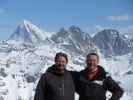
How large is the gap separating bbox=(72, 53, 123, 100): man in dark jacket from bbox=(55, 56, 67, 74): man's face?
19.4 inches

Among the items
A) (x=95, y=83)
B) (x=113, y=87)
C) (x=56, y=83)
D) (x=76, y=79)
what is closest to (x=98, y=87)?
(x=95, y=83)

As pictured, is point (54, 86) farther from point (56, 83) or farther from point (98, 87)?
point (98, 87)

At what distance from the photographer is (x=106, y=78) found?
885 cm

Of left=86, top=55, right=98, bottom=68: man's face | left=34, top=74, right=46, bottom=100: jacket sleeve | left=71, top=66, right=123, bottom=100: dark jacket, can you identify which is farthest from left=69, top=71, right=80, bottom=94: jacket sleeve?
left=34, top=74, right=46, bottom=100: jacket sleeve

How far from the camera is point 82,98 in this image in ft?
29.1

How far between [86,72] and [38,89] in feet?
3.29

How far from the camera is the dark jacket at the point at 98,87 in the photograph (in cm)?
879

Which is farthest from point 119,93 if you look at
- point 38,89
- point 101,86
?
point 38,89

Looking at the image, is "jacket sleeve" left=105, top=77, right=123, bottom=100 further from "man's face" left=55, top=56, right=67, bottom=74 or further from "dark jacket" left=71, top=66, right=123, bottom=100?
"man's face" left=55, top=56, right=67, bottom=74

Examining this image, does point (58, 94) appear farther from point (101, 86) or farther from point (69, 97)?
point (101, 86)

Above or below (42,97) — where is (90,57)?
above

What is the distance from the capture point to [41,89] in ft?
27.6

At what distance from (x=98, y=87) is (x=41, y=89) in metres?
1.07

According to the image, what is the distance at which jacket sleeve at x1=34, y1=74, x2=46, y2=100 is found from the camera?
328 inches
